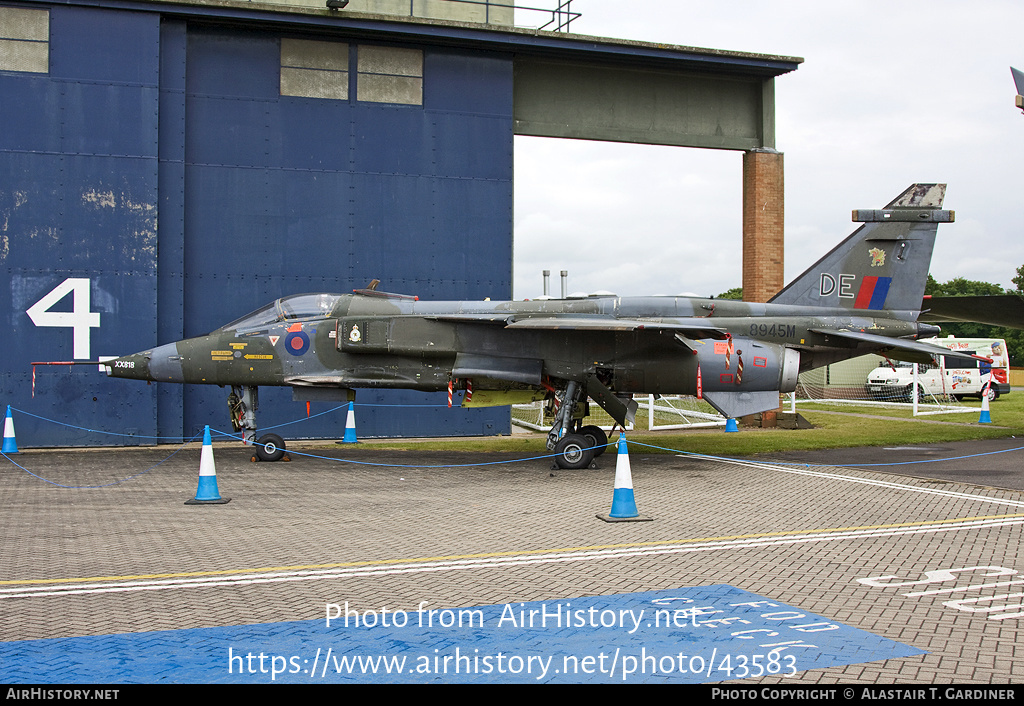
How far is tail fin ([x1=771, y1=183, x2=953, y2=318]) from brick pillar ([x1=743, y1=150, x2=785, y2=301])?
5145 mm

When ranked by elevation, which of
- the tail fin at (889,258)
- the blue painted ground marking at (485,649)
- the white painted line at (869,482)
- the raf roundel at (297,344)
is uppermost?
the tail fin at (889,258)

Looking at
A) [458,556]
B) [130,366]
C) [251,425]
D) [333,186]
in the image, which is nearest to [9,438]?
[130,366]

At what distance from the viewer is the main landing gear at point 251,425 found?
555 inches

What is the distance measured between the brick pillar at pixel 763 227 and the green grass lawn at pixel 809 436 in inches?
146

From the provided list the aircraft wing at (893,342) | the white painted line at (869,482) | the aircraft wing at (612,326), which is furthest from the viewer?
the aircraft wing at (893,342)

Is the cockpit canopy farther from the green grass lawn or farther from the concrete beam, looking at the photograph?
the concrete beam

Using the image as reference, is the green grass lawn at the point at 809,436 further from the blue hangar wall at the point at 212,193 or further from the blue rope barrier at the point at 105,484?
the blue rope barrier at the point at 105,484

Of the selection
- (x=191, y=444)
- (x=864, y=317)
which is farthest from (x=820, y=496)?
(x=191, y=444)

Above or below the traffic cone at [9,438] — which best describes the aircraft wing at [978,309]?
above

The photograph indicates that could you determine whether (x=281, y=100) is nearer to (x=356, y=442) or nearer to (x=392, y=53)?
(x=392, y=53)

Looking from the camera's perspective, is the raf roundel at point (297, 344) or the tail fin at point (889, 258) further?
the tail fin at point (889, 258)

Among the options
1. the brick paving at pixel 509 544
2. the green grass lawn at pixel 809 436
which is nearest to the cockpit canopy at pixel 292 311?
the brick paving at pixel 509 544

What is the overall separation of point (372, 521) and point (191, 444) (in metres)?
9.94

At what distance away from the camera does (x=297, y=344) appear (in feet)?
45.4
